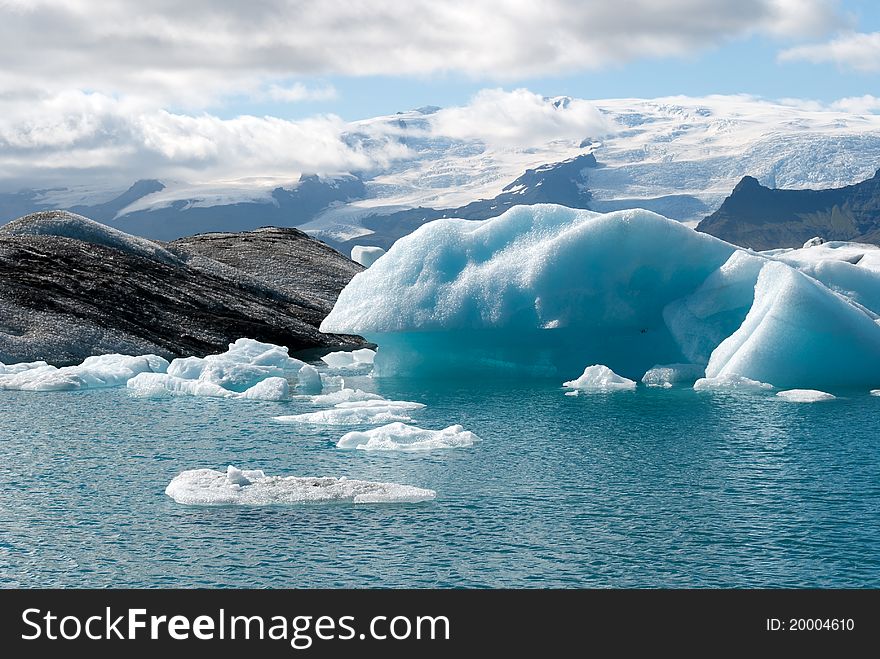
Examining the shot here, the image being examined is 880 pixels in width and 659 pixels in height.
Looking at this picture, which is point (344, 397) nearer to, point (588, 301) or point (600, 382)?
point (600, 382)

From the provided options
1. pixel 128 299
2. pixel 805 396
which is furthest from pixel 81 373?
pixel 805 396

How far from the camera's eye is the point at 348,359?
40.2m

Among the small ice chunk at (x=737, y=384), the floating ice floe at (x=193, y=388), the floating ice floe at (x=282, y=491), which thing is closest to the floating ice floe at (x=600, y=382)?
the small ice chunk at (x=737, y=384)

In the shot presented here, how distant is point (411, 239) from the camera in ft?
97.9

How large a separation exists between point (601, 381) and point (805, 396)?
18.2ft

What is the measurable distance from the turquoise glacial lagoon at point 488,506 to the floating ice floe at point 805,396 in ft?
1.83

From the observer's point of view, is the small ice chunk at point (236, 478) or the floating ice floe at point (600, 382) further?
the floating ice floe at point (600, 382)

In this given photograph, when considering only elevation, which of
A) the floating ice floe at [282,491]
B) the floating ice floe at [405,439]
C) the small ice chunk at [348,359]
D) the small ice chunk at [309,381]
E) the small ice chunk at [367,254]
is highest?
the small ice chunk at [367,254]

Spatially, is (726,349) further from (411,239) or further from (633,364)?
(411,239)

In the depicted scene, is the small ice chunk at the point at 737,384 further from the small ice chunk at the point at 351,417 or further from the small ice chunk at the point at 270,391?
the small ice chunk at the point at 270,391

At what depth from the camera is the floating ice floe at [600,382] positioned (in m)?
27.1

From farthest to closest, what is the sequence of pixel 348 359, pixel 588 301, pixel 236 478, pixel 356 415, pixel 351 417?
pixel 348 359, pixel 588 301, pixel 356 415, pixel 351 417, pixel 236 478

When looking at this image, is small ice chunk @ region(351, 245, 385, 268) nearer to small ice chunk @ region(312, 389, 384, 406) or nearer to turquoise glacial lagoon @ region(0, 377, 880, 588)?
small ice chunk @ region(312, 389, 384, 406)
